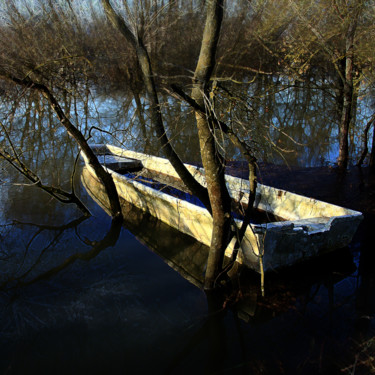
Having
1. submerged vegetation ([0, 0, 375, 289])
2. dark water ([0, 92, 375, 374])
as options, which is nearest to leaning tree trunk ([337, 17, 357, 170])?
submerged vegetation ([0, 0, 375, 289])

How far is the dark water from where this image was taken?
11.0 feet

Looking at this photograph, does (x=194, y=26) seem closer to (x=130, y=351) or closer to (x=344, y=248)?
(x=344, y=248)

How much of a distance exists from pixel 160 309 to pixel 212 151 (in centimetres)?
219

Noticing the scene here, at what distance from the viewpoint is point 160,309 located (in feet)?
13.6

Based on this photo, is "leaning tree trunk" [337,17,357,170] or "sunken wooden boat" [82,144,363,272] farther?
"leaning tree trunk" [337,17,357,170]

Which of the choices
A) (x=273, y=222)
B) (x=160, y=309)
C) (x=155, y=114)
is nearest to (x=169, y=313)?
(x=160, y=309)

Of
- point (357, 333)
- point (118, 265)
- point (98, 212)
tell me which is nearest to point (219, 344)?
point (357, 333)

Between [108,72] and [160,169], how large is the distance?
1172 centimetres

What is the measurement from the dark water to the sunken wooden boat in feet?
0.91

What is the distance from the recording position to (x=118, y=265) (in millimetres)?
5215

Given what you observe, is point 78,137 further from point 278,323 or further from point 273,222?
point 278,323

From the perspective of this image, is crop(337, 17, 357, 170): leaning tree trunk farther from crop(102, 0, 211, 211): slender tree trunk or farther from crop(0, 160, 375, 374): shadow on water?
crop(102, 0, 211, 211): slender tree trunk

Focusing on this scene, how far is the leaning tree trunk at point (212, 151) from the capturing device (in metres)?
3.23

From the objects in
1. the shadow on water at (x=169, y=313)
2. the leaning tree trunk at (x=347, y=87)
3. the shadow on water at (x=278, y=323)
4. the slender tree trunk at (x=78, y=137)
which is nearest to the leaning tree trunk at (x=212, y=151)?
the shadow on water at (x=278, y=323)
